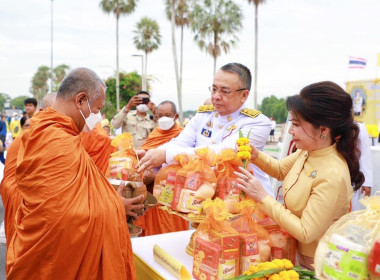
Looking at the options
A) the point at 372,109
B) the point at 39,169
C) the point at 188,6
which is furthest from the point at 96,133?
the point at 188,6

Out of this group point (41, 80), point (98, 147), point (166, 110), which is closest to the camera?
point (98, 147)

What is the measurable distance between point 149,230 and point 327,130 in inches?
102

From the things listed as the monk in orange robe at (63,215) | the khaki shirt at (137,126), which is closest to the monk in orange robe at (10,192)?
the monk in orange robe at (63,215)

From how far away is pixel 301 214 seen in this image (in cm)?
197

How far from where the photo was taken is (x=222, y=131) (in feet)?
9.27

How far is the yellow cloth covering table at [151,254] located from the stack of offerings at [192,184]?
32 cm

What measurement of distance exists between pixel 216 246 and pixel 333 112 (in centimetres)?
85

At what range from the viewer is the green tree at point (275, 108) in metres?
57.8

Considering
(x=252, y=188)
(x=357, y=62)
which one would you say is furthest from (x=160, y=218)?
(x=357, y=62)

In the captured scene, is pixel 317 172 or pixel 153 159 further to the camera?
pixel 153 159

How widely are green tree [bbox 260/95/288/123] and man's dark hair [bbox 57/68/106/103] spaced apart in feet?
180

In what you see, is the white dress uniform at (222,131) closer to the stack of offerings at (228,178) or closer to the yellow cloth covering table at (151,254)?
the stack of offerings at (228,178)

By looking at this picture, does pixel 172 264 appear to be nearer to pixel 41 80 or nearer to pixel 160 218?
pixel 160 218

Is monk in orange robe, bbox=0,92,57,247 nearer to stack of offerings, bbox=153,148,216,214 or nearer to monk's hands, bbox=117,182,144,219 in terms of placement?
monk's hands, bbox=117,182,144,219
